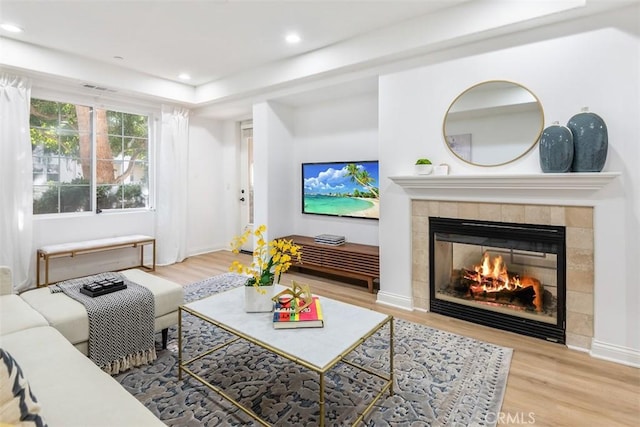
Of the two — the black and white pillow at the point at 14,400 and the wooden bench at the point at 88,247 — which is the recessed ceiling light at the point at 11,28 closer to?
the wooden bench at the point at 88,247

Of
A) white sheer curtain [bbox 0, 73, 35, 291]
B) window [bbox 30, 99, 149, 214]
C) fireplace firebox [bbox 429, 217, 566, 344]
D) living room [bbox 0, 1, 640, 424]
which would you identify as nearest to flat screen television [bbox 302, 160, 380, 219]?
living room [bbox 0, 1, 640, 424]

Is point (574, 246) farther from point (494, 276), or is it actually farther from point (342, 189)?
point (342, 189)

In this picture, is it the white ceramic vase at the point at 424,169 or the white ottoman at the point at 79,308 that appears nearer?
the white ottoman at the point at 79,308

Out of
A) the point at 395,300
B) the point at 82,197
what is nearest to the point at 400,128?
the point at 395,300

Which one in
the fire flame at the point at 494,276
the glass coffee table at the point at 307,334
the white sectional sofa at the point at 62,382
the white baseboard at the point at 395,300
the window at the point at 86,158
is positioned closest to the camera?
the white sectional sofa at the point at 62,382

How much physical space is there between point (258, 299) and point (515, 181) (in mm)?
2125

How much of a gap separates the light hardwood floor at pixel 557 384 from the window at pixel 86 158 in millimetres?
4239

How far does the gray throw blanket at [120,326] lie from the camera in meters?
2.07

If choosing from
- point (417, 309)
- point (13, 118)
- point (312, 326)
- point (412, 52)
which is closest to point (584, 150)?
point (412, 52)

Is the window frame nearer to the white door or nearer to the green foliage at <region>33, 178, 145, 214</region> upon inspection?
the green foliage at <region>33, 178, 145, 214</region>

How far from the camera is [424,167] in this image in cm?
309

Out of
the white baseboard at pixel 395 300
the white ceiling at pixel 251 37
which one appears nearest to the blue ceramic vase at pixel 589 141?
the white ceiling at pixel 251 37

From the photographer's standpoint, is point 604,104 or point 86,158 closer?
point 604,104

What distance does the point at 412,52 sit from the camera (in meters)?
3.15
